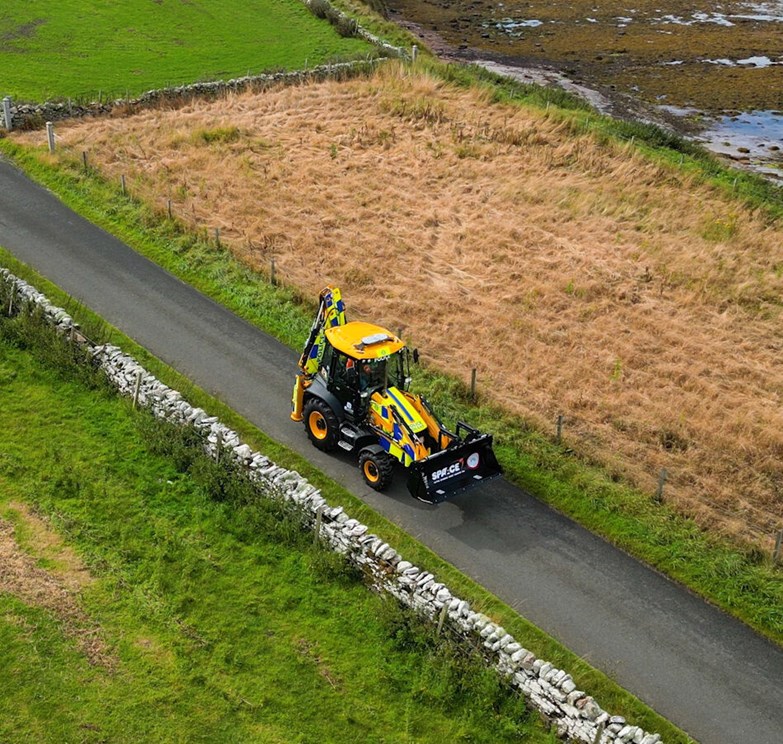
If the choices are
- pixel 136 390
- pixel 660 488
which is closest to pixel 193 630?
pixel 136 390

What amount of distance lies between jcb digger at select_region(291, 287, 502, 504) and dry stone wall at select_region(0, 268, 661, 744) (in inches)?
62.7

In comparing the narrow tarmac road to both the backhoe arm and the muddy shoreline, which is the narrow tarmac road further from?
the muddy shoreline

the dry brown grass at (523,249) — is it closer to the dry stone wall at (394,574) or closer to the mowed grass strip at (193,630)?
the dry stone wall at (394,574)

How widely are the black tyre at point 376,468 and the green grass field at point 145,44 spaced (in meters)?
29.9

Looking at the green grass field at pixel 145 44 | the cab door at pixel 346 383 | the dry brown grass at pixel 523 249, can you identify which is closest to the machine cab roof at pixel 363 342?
the cab door at pixel 346 383

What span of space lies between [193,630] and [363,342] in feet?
23.5

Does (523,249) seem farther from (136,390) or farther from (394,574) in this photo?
(394,574)

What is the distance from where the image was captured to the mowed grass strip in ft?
51.2

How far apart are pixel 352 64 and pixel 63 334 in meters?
29.5

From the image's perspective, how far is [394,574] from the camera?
58.3 ft

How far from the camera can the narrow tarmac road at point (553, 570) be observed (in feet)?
54.7

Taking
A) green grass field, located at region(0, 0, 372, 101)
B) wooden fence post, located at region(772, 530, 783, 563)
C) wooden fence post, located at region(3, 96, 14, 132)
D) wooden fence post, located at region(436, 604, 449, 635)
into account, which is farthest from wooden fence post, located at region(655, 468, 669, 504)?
green grass field, located at region(0, 0, 372, 101)

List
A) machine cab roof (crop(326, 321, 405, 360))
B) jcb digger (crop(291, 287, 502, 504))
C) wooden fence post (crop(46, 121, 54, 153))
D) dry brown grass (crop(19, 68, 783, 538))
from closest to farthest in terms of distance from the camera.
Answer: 1. jcb digger (crop(291, 287, 502, 504))
2. machine cab roof (crop(326, 321, 405, 360))
3. dry brown grass (crop(19, 68, 783, 538))
4. wooden fence post (crop(46, 121, 54, 153))

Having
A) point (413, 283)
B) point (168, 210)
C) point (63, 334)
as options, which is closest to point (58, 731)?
point (63, 334)
